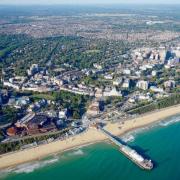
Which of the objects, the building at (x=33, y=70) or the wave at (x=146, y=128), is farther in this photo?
the building at (x=33, y=70)

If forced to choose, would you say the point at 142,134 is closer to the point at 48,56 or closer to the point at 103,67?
the point at 103,67

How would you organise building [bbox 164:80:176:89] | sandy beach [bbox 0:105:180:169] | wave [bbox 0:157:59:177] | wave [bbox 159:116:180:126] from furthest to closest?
building [bbox 164:80:176:89], wave [bbox 159:116:180:126], sandy beach [bbox 0:105:180:169], wave [bbox 0:157:59:177]

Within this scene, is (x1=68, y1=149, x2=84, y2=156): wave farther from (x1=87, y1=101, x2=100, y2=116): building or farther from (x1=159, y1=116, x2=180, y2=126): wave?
(x1=159, y1=116, x2=180, y2=126): wave

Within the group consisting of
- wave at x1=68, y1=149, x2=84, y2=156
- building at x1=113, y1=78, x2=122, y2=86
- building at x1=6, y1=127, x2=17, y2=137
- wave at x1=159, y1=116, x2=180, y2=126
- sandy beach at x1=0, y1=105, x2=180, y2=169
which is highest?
building at x1=113, y1=78, x2=122, y2=86

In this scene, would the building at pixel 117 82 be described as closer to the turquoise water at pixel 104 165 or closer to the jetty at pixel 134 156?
the turquoise water at pixel 104 165

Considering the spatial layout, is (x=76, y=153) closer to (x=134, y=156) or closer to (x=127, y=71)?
(x=134, y=156)

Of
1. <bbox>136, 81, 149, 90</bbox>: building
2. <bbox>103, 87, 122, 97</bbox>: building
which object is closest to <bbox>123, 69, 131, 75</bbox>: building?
A: <bbox>136, 81, 149, 90</bbox>: building

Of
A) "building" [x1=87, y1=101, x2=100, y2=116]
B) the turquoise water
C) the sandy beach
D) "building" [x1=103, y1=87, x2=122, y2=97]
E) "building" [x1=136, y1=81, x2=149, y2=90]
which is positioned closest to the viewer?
the turquoise water

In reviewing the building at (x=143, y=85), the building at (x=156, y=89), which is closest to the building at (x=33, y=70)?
the building at (x=143, y=85)

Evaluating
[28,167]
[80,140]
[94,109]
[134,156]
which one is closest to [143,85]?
[94,109]
